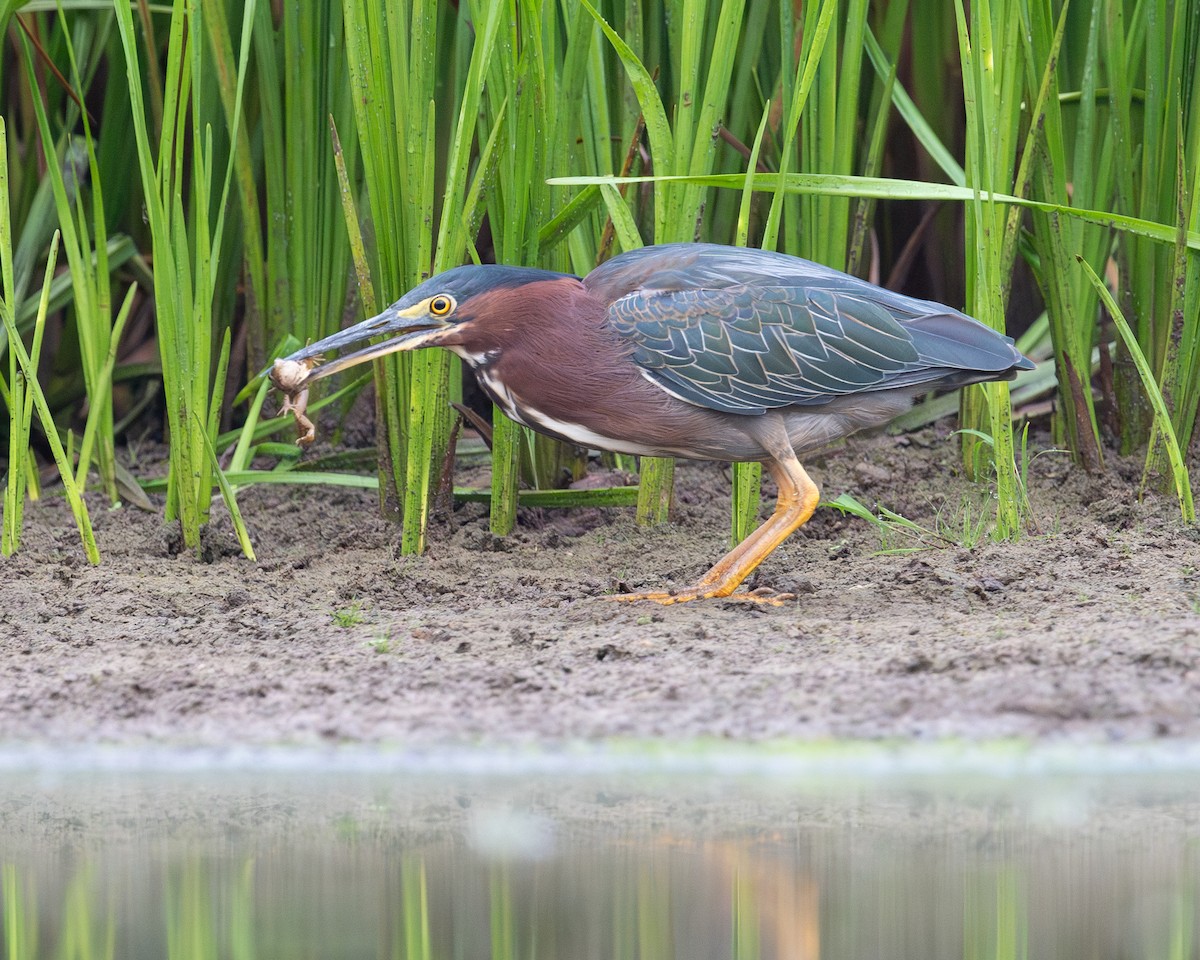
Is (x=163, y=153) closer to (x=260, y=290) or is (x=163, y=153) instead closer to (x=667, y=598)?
(x=260, y=290)

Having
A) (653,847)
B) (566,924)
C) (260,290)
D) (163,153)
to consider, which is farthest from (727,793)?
(260,290)

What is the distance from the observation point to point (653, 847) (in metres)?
2.23

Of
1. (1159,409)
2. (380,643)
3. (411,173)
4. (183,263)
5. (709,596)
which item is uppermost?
(411,173)

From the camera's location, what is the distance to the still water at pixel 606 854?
1.90m

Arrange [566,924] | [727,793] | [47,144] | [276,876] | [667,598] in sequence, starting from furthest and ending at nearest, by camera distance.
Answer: [47,144]
[667,598]
[727,793]
[276,876]
[566,924]

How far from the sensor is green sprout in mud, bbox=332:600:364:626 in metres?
3.70

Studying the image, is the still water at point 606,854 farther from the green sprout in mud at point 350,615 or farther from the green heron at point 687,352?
the green heron at point 687,352

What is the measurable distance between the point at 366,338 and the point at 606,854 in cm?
208

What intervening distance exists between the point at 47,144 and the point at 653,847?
309 centimetres

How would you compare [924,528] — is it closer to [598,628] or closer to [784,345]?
[784,345]

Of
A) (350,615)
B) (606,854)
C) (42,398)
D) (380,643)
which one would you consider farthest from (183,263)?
(606,854)

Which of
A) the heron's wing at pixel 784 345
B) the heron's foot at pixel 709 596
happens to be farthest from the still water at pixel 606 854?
the heron's wing at pixel 784 345

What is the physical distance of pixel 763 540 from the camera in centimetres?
402

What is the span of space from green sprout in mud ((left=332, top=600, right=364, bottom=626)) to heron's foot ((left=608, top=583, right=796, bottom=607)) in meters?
0.66
